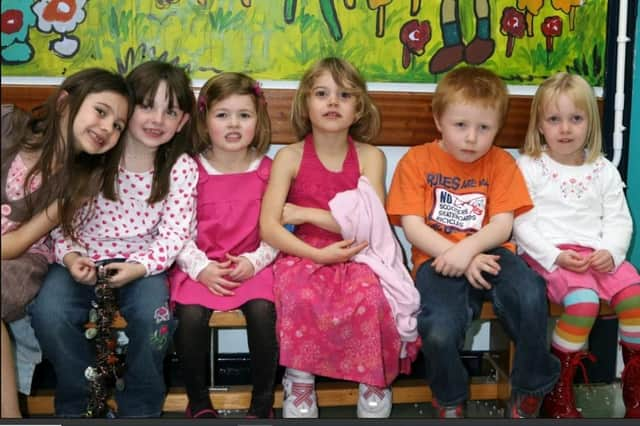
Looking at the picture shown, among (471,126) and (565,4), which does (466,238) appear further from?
(565,4)

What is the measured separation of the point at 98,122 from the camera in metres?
1.36

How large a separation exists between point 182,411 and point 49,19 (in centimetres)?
86

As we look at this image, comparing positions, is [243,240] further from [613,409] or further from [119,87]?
[613,409]

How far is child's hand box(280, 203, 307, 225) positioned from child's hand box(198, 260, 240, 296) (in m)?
0.17

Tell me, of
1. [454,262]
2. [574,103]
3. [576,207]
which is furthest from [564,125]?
[454,262]

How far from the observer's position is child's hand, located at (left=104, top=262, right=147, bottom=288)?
1.39 metres

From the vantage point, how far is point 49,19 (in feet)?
4.60

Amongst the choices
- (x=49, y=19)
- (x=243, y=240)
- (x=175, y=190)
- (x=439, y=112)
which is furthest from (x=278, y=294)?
(x=49, y=19)

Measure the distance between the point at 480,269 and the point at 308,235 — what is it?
38 cm

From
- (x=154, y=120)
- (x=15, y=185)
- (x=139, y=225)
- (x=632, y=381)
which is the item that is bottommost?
(x=632, y=381)

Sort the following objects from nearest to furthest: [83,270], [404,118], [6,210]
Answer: [6,210], [83,270], [404,118]

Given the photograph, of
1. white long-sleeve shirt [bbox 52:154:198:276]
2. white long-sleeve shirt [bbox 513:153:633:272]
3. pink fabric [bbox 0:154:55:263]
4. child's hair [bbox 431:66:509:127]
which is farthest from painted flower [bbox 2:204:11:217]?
white long-sleeve shirt [bbox 513:153:633:272]

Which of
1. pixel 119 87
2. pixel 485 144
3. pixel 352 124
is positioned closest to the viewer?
pixel 119 87

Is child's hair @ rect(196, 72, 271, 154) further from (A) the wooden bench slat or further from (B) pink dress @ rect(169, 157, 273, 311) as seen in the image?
(A) the wooden bench slat
